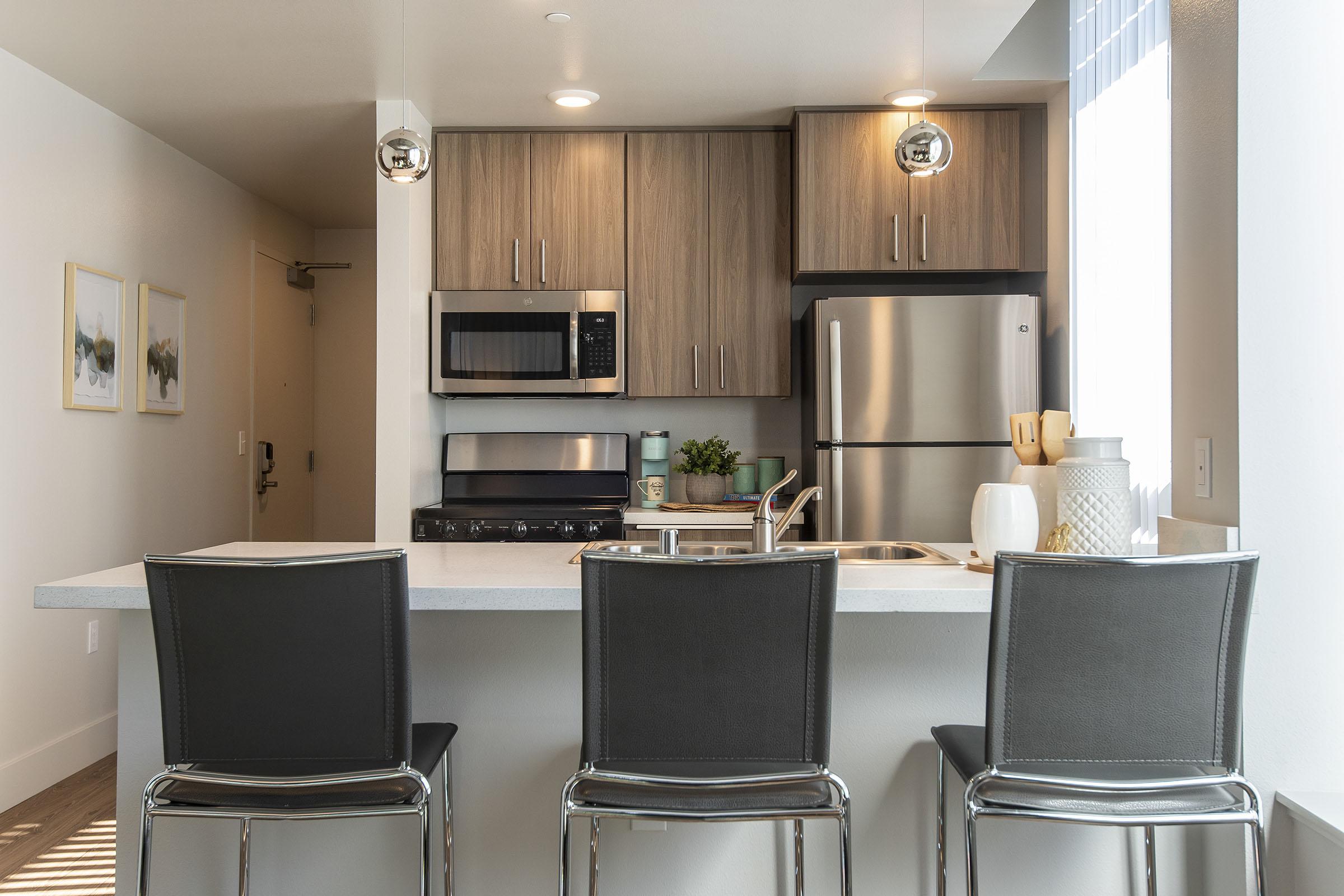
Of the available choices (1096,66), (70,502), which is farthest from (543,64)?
(70,502)

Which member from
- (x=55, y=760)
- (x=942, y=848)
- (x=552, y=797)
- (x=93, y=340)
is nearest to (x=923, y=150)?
(x=942, y=848)

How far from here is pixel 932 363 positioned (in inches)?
135

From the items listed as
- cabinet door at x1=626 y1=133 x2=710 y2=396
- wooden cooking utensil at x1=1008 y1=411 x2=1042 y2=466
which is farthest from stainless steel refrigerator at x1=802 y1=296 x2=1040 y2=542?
wooden cooking utensil at x1=1008 y1=411 x2=1042 y2=466

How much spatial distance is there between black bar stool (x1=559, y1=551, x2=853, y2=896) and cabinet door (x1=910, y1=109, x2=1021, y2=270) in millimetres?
2497

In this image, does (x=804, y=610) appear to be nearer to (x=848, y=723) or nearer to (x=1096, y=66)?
(x=848, y=723)

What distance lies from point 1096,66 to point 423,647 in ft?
8.95

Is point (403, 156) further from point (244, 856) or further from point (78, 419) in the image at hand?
point (78, 419)

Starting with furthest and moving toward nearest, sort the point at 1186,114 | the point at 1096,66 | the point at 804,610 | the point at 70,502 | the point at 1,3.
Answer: the point at 70,502
the point at 1096,66
the point at 1,3
the point at 1186,114
the point at 804,610

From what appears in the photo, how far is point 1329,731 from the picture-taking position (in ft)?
5.65

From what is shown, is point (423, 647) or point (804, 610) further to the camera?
point (423, 647)

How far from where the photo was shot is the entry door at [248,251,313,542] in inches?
190

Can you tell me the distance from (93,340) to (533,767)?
258 cm

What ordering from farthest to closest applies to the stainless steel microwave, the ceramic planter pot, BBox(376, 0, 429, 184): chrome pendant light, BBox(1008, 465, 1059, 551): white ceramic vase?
the ceramic planter pot < the stainless steel microwave < BBox(376, 0, 429, 184): chrome pendant light < BBox(1008, 465, 1059, 551): white ceramic vase

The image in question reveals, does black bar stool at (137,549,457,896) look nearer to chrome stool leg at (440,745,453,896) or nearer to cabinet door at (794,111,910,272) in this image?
chrome stool leg at (440,745,453,896)
